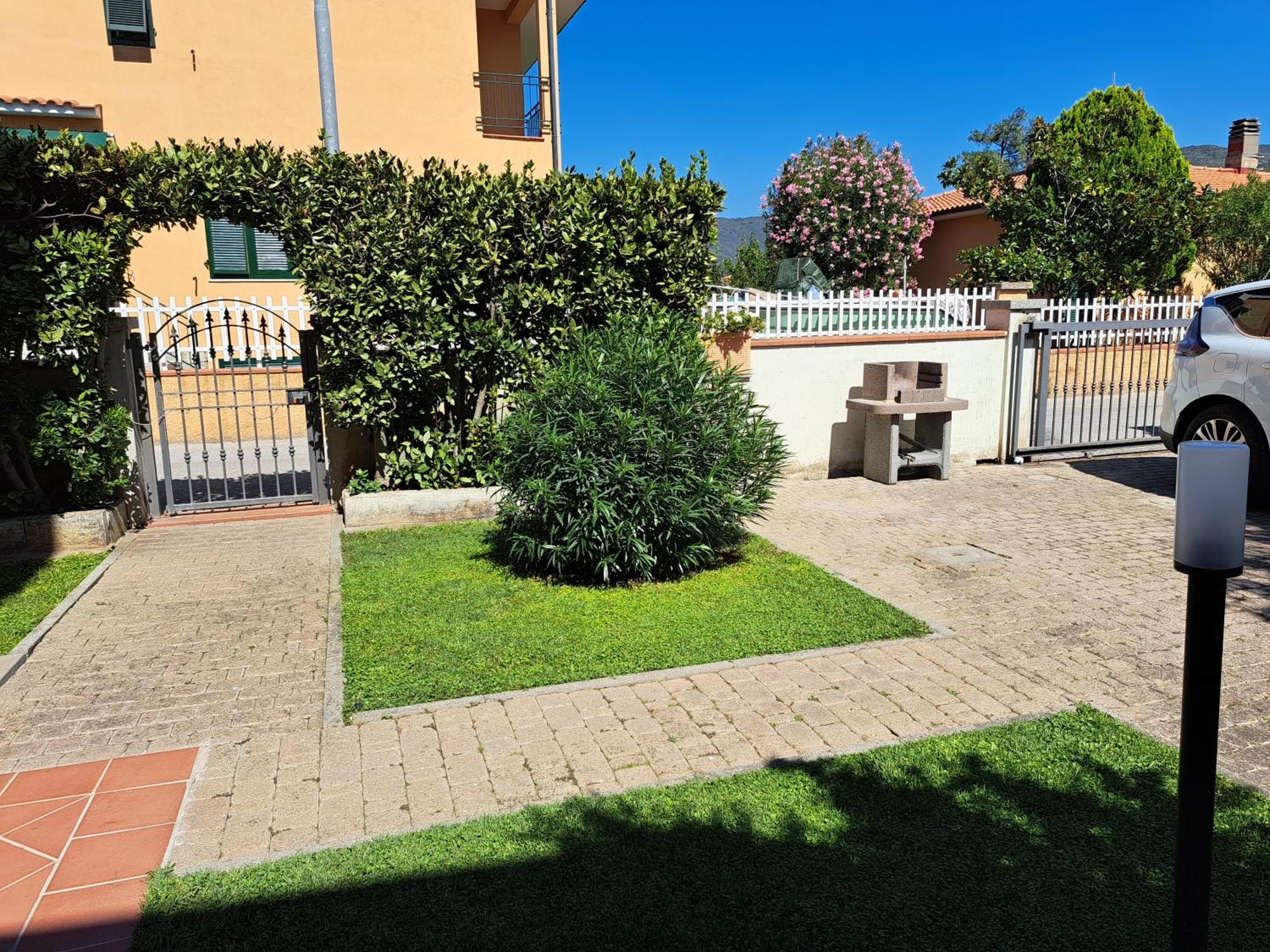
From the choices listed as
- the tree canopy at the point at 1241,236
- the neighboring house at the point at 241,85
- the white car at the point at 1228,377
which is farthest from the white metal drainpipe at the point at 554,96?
the tree canopy at the point at 1241,236

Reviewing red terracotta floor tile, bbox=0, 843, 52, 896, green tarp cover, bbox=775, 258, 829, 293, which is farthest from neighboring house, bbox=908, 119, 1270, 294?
red terracotta floor tile, bbox=0, 843, 52, 896

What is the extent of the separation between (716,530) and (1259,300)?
582 cm

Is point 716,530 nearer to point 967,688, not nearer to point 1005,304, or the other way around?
point 967,688

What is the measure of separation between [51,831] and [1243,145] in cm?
3879

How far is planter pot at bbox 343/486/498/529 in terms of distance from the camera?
8.59 m

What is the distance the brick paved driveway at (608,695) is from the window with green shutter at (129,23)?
37.3ft

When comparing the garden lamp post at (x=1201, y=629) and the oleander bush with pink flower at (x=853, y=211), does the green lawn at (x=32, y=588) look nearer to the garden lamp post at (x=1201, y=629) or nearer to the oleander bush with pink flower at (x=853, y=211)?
the garden lamp post at (x=1201, y=629)

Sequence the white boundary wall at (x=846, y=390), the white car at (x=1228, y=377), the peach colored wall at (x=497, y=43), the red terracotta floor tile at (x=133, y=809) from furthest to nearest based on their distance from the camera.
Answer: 1. the peach colored wall at (x=497, y=43)
2. the white boundary wall at (x=846, y=390)
3. the white car at (x=1228, y=377)
4. the red terracotta floor tile at (x=133, y=809)

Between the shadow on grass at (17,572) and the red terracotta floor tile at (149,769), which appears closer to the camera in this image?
the red terracotta floor tile at (149,769)

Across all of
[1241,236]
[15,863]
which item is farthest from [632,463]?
[1241,236]

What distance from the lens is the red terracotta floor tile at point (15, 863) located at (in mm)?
3271

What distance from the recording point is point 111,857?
133 inches

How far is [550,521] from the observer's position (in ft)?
21.1

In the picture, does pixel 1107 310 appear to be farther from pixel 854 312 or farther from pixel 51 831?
pixel 51 831
